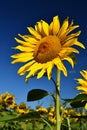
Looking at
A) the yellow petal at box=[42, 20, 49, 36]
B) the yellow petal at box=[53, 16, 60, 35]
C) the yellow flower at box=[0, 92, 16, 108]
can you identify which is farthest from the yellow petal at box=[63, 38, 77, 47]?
the yellow flower at box=[0, 92, 16, 108]

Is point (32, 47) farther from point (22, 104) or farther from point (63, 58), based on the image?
point (22, 104)

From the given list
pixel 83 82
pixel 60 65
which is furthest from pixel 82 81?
pixel 60 65

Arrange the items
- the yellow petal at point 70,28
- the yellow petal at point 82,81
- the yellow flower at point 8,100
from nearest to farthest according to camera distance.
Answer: the yellow petal at point 70,28 → the yellow petal at point 82,81 → the yellow flower at point 8,100

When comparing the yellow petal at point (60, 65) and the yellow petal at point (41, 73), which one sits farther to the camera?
the yellow petal at point (41, 73)

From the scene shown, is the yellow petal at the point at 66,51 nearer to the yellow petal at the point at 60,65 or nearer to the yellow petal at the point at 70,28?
the yellow petal at the point at 60,65

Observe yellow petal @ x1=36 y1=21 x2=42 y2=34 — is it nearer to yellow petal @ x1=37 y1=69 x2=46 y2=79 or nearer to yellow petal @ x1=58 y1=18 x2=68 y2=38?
yellow petal @ x1=58 y1=18 x2=68 y2=38

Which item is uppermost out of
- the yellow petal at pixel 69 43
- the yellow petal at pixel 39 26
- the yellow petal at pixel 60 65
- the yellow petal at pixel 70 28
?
the yellow petal at pixel 39 26

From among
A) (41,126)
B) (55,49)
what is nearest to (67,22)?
(55,49)

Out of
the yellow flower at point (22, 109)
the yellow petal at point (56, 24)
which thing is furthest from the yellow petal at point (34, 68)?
the yellow flower at point (22, 109)
